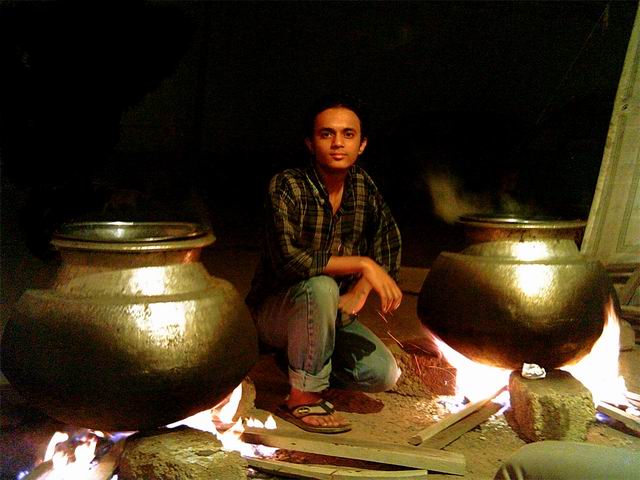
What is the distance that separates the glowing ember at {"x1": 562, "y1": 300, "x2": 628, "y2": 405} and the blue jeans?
1166 millimetres

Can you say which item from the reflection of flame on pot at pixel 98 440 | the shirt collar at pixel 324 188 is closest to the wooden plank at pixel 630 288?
the shirt collar at pixel 324 188

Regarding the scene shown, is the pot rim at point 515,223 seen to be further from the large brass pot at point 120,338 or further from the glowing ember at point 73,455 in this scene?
the glowing ember at point 73,455

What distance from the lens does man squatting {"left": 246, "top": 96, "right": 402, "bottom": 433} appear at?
9.42ft

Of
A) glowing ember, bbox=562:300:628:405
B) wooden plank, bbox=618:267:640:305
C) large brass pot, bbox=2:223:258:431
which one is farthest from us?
wooden plank, bbox=618:267:640:305

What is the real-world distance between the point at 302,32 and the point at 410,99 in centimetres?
249

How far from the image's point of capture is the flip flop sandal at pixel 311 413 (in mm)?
2945

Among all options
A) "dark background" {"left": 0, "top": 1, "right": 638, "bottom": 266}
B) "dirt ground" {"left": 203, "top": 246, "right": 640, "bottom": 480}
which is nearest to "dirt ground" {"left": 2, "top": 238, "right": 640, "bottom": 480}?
"dirt ground" {"left": 203, "top": 246, "right": 640, "bottom": 480}

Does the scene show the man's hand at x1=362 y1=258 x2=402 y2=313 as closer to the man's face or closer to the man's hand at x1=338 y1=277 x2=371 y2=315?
the man's hand at x1=338 y1=277 x2=371 y2=315

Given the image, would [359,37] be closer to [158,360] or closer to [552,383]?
[552,383]

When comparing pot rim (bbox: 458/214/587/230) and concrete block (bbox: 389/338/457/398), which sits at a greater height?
pot rim (bbox: 458/214/587/230)

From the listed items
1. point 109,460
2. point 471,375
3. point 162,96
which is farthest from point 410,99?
point 109,460

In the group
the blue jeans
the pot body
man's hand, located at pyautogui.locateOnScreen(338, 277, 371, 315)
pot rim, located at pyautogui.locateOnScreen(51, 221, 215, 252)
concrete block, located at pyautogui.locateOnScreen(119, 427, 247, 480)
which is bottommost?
concrete block, located at pyautogui.locateOnScreen(119, 427, 247, 480)

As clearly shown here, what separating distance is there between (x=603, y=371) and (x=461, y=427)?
1.06 metres

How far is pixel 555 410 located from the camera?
2846mm
